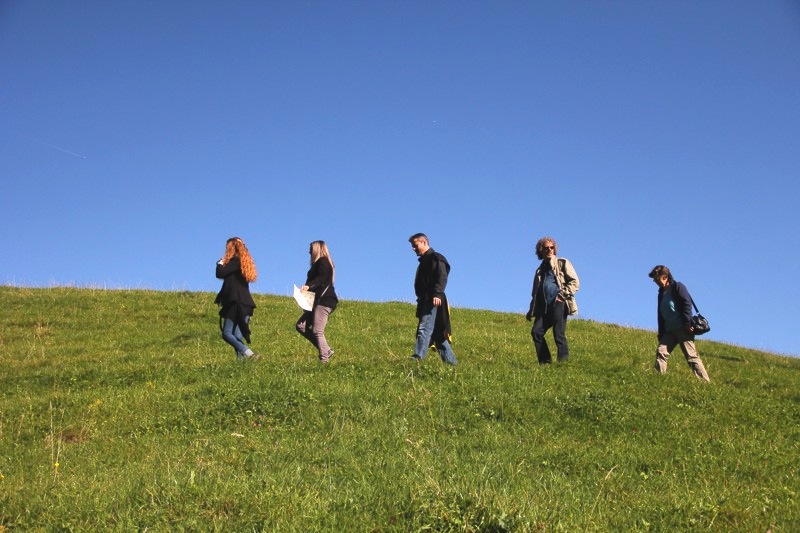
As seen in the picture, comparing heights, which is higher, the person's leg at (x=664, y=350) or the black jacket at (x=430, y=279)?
the black jacket at (x=430, y=279)

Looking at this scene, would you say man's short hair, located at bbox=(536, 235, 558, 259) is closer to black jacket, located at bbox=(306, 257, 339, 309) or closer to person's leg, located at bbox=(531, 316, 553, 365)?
person's leg, located at bbox=(531, 316, 553, 365)

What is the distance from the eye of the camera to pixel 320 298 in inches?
502

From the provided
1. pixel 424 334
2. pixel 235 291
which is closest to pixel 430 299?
pixel 424 334

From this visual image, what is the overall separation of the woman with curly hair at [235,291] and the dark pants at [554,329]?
526 cm

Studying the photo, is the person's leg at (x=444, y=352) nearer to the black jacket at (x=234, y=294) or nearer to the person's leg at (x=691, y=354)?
the black jacket at (x=234, y=294)

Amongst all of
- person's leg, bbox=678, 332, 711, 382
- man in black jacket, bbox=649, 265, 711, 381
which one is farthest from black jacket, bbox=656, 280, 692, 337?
person's leg, bbox=678, 332, 711, 382

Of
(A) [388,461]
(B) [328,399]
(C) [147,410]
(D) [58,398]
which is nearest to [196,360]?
(D) [58,398]

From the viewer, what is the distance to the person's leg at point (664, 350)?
13633mm

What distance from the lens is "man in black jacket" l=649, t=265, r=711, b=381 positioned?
13.4 m

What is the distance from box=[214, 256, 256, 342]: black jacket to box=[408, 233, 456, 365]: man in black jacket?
3.18 metres

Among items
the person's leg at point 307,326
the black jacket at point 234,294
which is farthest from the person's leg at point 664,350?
the black jacket at point 234,294

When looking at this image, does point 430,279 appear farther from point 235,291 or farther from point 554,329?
point 235,291

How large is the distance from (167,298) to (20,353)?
8246 mm

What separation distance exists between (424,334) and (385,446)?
4783 millimetres
